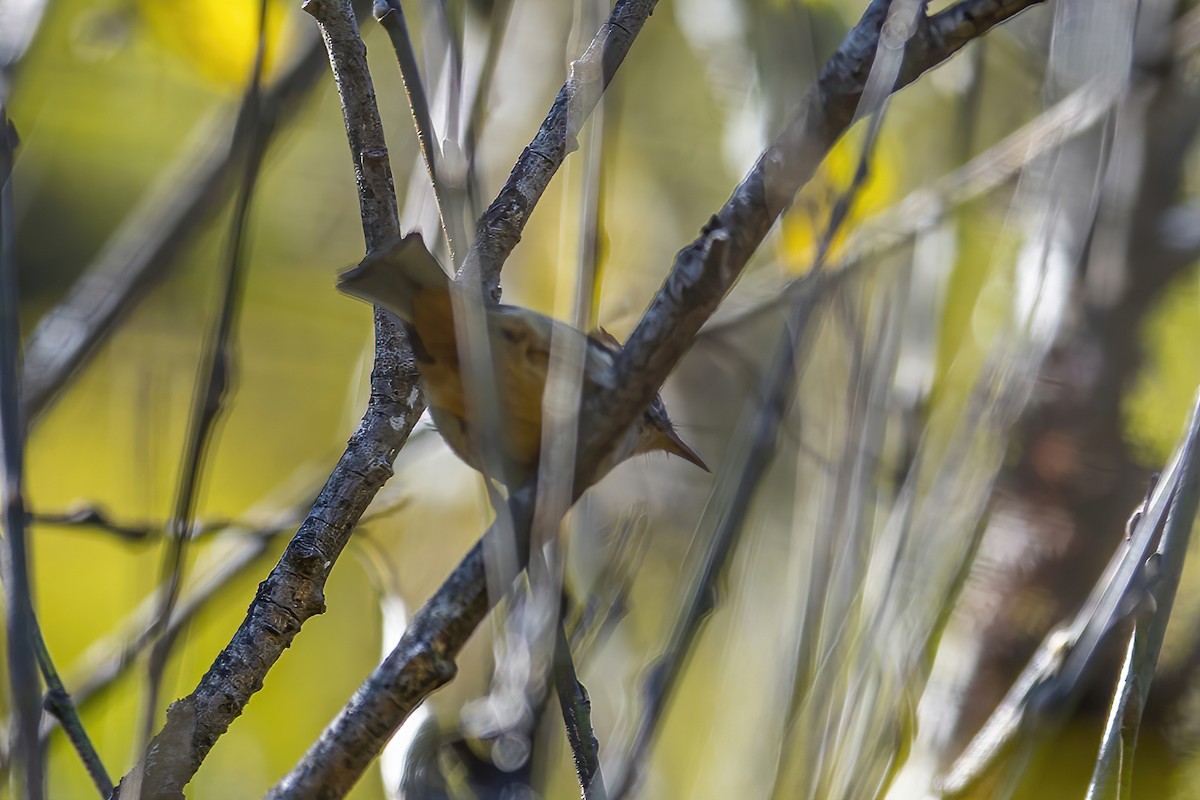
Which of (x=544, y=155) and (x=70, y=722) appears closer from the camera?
(x=70, y=722)

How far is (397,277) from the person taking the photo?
3.88 ft

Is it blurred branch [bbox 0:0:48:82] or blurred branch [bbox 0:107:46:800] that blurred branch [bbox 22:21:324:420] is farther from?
blurred branch [bbox 0:107:46:800]

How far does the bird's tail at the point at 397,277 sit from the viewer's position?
3.77 feet

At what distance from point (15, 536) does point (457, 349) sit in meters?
0.49

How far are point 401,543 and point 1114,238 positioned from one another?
196 centimetres

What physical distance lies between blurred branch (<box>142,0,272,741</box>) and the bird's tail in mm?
199

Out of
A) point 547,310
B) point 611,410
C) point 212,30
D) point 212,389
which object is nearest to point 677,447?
point 611,410

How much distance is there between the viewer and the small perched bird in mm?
1160

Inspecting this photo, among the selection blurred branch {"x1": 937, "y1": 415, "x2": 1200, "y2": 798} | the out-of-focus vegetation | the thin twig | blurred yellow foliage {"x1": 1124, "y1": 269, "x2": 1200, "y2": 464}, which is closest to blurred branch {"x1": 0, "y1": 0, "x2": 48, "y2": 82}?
the out-of-focus vegetation

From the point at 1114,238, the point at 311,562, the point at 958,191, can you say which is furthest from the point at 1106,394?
the point at 311,562

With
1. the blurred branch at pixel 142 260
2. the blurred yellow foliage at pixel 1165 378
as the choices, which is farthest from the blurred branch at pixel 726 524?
the blurred yellow foliage at pixel 1165 378

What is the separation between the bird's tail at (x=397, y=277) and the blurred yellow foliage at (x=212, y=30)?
38.1 inches

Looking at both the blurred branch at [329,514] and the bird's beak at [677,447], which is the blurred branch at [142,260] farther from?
the bird's beak at [677,447]

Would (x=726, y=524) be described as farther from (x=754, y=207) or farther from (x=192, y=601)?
(x=192, y=601)
